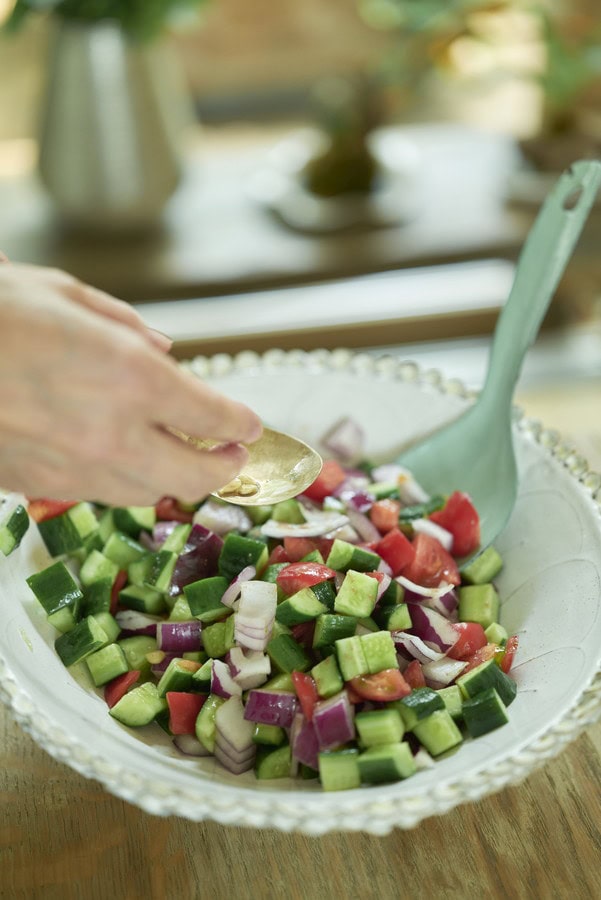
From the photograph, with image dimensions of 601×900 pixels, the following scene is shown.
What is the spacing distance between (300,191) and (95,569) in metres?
1.71

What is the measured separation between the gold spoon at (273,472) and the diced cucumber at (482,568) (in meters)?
0.23

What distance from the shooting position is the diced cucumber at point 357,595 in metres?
0.99

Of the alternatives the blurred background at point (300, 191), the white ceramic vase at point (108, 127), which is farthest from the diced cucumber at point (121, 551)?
the white ceramic vase at point (108, 127)

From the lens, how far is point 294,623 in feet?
3.29

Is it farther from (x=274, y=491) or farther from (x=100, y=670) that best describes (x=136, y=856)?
(x=274, y=491)

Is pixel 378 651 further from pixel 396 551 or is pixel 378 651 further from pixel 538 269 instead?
pixel 538 269

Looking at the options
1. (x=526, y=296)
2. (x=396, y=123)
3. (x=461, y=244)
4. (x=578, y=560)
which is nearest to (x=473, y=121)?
(x=396, y=123)

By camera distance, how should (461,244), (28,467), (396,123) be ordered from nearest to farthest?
(28,467) < (461,244) < (396,123)

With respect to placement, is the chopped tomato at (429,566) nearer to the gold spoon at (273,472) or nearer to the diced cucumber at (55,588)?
the gold spoon at (273,472)

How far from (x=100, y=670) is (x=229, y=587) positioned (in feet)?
0.52

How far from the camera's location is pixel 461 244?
2.42m

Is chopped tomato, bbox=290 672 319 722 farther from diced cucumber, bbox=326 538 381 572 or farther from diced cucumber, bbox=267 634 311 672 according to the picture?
diced cucumber, bbox=326 538 381 572

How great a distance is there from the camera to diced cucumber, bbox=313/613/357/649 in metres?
0.97

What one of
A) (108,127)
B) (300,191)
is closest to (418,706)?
(108,127)
